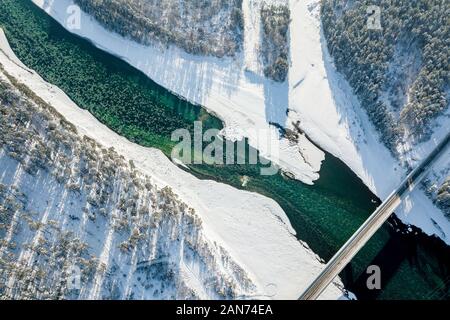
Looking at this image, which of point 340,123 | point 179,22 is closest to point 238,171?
point 340,123

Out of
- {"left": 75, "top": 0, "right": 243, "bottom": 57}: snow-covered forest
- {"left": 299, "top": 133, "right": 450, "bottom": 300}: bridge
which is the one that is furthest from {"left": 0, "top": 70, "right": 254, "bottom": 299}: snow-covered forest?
{"left": 75, "top": 0, "right": 243, "bottom": 57}: snow-covered forest

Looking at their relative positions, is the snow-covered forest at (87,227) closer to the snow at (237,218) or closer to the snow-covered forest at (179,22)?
the snow at (237,218)

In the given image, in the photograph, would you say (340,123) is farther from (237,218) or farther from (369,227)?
(237,218)

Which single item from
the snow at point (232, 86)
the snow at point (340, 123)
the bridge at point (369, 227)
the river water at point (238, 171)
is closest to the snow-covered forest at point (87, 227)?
the river water at point (238, 171)

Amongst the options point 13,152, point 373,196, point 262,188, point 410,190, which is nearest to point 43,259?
point 13,152
